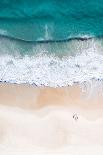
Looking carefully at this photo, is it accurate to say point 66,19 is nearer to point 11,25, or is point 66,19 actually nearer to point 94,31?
point 94,31

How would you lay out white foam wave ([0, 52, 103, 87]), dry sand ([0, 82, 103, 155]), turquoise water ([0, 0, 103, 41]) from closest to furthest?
1. dry sand ([0, 82, 103, 155])
2. white foam wave ([0, 52, 103, 87])
3. turquoise water ([0, 0, 103, 41])

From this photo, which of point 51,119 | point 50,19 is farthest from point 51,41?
point 51,119

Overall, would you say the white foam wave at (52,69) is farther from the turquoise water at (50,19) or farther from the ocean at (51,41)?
the turquoise water at (50,19)

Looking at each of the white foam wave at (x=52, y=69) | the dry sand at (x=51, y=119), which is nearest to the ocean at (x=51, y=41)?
the white foam wave at (x=52, y=69)

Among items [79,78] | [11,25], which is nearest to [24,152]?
[79,78]

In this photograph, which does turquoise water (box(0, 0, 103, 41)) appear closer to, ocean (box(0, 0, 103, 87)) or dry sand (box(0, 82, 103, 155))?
ocean (box(0, 0, 103, 87))

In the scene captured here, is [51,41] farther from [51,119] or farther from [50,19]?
[51,119]

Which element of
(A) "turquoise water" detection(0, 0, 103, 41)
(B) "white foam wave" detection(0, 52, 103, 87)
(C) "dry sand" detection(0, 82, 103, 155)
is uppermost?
(A) "turquoise water" detection(0, 0, 103, 41)

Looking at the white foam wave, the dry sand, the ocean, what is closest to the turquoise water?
the ocean
